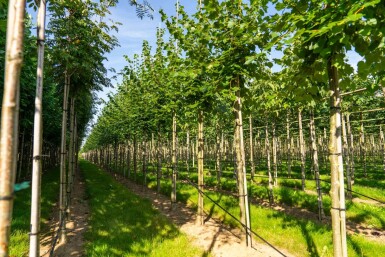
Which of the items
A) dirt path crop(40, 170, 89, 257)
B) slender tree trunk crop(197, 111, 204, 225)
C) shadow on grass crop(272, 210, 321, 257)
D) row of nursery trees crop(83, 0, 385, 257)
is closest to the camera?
row of nursery trees crop(83, 0, 385, 257)

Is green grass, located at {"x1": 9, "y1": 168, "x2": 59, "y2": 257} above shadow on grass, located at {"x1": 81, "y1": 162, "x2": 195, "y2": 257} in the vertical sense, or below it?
above

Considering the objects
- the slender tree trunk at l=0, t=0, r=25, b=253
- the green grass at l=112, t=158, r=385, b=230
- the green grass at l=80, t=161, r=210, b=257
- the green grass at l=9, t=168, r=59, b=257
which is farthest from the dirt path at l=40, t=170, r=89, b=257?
the green grass at l=112, t=158, r=385, b=230

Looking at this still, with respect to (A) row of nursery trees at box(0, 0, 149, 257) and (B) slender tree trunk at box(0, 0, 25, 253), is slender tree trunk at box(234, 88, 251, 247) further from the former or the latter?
(B) slender tree trunk at box(0, 0, 25, 253)

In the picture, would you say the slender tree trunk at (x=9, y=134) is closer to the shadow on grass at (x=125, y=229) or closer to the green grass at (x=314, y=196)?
the shadow on grass at (x=125, y=229)

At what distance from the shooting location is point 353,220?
35.4 ft

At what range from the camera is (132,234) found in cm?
795

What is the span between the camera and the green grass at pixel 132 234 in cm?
673

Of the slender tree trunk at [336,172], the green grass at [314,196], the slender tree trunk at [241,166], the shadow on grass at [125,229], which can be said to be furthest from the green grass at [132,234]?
the green grass at [314,196]

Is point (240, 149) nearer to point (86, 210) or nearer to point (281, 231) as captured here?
point (281, 231)

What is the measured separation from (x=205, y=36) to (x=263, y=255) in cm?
565

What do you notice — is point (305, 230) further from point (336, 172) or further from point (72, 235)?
point (72, 235)

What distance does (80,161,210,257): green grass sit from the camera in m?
6.73

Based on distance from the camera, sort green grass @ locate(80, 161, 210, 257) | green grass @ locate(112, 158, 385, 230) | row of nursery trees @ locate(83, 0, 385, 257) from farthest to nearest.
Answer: green grass @ locate(112, 158, 385, 230) < green grass @ locate(80, 161, 210, 257) < row of nursery trees @ locate(83, 0, 385, 257)

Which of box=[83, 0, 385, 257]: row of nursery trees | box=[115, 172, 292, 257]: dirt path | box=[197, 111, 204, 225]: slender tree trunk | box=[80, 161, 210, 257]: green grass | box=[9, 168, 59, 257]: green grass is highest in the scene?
box=[83, 0, 385, 257]: row of nursery trees
